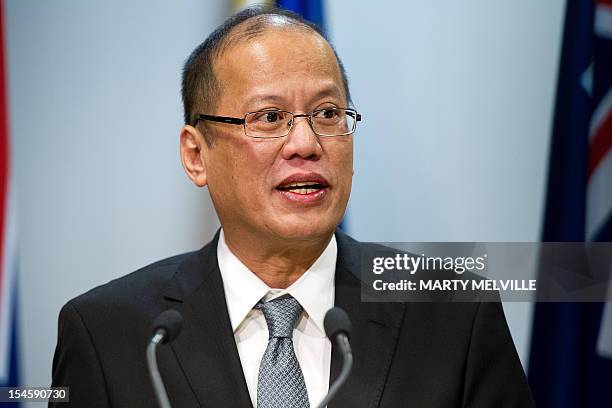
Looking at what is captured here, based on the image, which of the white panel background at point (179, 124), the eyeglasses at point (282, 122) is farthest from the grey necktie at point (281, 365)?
the white panel background at point (179, 124)

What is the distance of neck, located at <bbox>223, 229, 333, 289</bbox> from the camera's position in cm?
208

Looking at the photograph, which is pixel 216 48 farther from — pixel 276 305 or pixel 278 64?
pixel 276 305

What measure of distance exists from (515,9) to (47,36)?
1565mm

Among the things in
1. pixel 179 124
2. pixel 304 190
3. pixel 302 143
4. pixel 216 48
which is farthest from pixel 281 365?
pixel 179 124

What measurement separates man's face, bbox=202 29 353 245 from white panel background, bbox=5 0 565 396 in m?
0.79

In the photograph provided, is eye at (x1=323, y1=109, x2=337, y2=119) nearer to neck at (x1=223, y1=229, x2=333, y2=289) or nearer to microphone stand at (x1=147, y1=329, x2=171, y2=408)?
neck at (x1=223, y1=229, x2=333, y2=289)

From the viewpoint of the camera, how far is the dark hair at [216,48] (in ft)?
6.84

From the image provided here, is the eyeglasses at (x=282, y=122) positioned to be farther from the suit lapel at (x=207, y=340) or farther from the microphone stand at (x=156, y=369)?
the microphone stand at (x=156, y=369)

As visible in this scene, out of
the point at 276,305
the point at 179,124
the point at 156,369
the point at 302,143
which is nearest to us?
the point at 156,369

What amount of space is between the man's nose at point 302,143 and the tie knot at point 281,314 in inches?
13.9

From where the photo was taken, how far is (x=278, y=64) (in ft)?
6.52

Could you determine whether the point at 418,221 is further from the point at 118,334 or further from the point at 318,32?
the point at 118,334

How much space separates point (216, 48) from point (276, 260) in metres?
0.55

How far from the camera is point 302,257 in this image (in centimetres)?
210
